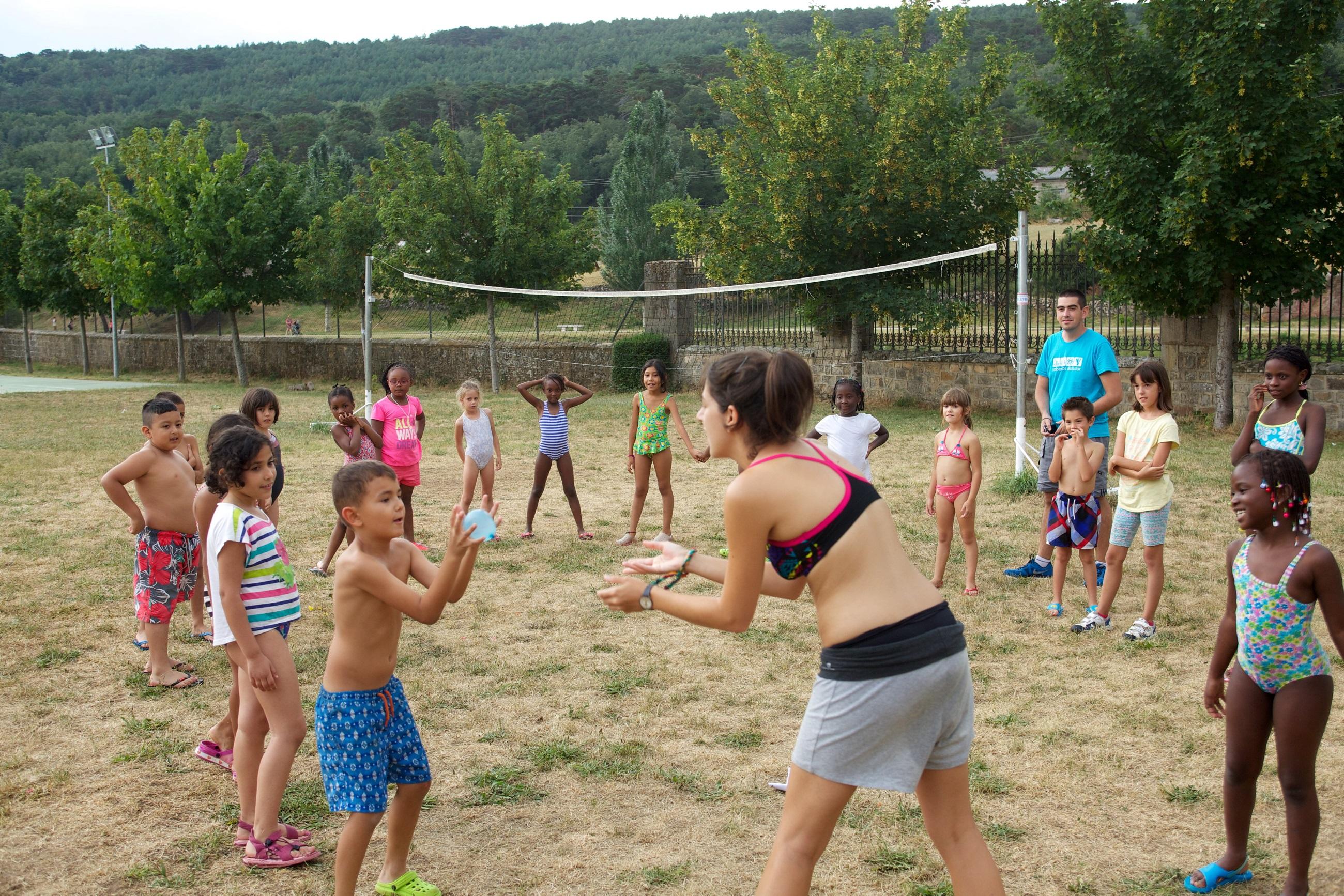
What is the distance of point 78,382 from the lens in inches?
1104

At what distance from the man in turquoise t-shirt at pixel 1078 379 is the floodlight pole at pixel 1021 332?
298cm

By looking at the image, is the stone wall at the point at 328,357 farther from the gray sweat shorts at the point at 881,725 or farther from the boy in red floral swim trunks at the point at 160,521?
the gray sweat shorts at the point at 881,725

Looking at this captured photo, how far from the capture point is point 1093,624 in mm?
5887

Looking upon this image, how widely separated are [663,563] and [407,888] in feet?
4.82

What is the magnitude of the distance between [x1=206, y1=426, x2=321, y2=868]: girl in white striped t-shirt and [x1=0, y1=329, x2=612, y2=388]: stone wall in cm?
1617

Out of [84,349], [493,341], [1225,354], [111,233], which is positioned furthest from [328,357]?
[1225,354]

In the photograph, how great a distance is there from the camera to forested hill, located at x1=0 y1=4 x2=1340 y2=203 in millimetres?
79312

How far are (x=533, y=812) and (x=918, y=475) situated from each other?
792 cm

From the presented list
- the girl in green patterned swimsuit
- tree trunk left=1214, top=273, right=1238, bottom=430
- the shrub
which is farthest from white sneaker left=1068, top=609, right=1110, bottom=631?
the shrub

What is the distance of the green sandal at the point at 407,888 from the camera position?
3240 mm

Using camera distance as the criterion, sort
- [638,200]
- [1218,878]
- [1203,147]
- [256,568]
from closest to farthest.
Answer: [1218,878], [256,568], [1203,147], [638,200]

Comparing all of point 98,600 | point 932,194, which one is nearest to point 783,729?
point 98,600

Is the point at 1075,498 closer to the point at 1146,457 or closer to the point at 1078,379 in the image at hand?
the point at 1146,457

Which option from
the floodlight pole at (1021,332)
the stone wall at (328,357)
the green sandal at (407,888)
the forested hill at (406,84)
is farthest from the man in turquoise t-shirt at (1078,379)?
the forested hill at (406,84)
